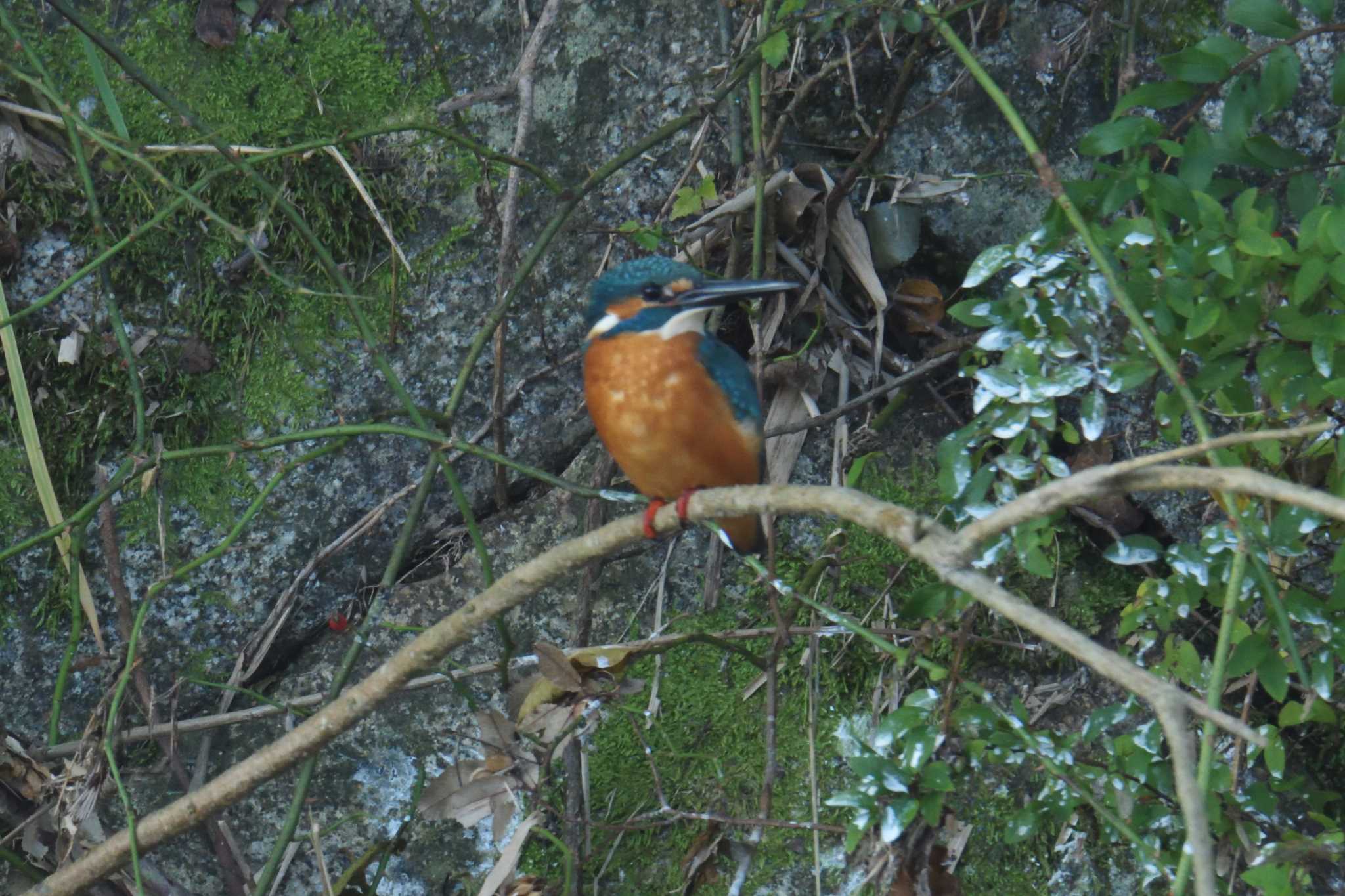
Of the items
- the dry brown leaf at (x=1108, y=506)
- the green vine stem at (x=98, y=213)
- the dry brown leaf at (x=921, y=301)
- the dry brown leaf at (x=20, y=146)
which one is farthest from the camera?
the dry brown leaf at (x=921, y=301)

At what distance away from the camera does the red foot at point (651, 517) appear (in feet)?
6.30

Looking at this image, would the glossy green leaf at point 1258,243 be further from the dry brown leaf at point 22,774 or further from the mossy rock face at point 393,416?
the dry brown leaf at point 22,774

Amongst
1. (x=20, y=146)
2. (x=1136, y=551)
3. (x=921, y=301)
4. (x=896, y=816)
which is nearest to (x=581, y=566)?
(x=896, y=816)

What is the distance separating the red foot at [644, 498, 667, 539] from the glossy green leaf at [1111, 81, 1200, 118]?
940 mm

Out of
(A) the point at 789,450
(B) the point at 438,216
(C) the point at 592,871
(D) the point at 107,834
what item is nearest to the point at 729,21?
(B) the point at 438,216

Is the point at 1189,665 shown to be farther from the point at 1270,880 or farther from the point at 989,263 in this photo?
the point at 989,263

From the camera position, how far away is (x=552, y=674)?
2.32 metres

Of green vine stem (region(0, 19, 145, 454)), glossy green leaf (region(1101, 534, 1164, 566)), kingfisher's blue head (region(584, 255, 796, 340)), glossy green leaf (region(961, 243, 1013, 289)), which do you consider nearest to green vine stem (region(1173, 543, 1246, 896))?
glossy green leaf (region(1101, 534, 1164, 566))

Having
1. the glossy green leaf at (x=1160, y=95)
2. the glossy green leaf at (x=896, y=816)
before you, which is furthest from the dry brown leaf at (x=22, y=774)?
the glossy green leaf at (x=1160, y=95)

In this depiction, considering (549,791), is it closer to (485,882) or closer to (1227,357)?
Answer: (485,882)

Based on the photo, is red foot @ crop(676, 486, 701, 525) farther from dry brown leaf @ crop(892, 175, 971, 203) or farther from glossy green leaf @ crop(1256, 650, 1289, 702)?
dry brown leaf @ crop(892, 175, 971, 203)

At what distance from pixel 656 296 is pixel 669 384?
0.67ft

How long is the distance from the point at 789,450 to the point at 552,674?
0.92 m

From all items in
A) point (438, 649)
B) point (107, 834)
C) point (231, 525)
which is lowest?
point (107, 834)
